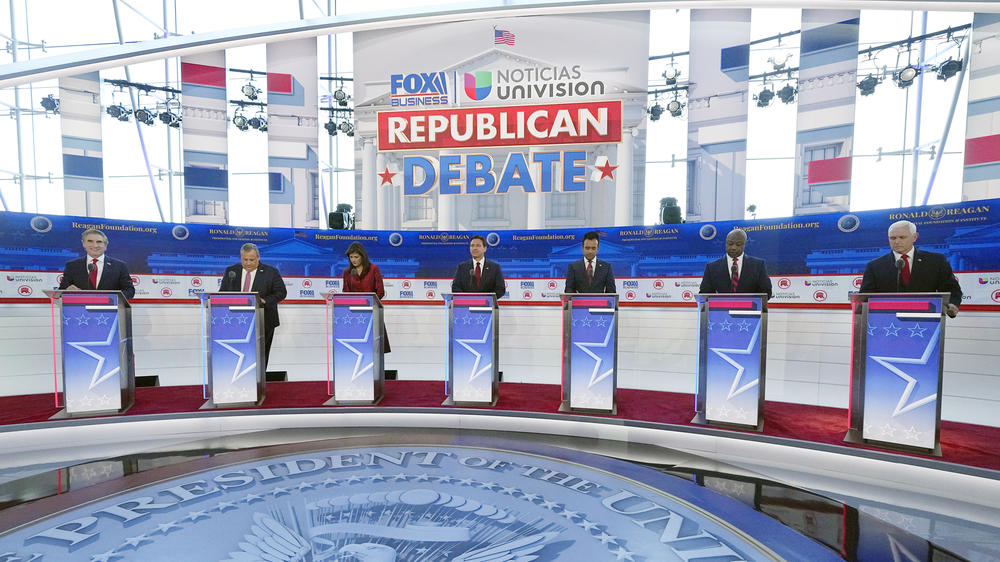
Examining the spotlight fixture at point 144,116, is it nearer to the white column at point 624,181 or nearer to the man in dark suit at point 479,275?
the man in dark suit at point 479,275

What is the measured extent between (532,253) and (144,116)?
8.05 m

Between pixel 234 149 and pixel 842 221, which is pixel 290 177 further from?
pixel 842 221

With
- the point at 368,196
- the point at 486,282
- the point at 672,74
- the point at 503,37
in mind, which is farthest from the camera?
the point at 368,196

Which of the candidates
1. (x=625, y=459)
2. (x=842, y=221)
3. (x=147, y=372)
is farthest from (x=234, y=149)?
(x=842, y=221)

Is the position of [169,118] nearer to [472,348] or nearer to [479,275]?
[479,275]

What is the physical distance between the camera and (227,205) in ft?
23.1

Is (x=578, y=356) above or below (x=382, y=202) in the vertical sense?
below

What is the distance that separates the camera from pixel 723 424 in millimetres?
2701

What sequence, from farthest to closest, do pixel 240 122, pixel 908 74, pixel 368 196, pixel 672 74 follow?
pixel 240 122
pixel 368 196
pixel 672 74
pixel 908 74

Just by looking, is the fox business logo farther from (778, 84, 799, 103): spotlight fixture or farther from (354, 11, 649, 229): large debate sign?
(778, 84, 799, 103): spotlight fixture

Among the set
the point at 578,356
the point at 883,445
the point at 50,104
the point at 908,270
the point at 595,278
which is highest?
the point at 50,104

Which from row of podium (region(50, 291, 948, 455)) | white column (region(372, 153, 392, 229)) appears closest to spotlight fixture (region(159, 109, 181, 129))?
white column (region(372, 153, 392, 229))

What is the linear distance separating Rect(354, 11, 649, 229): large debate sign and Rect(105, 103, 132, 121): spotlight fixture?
486 cm

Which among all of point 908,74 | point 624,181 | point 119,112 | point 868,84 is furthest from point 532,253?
point 119,112
